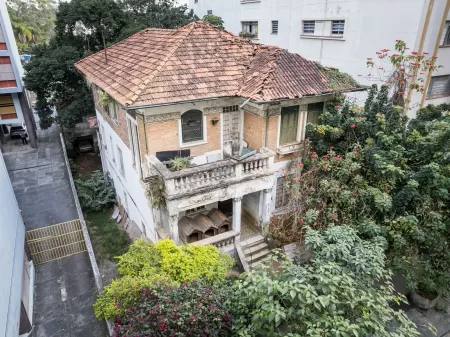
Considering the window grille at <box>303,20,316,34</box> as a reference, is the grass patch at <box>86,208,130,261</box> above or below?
below

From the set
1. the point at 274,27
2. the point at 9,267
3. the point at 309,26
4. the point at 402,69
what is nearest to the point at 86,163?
the point at 9,267

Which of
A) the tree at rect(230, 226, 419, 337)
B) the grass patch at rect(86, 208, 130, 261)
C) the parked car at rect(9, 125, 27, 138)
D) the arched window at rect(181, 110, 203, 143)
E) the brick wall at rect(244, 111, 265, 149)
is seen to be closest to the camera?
the tree at rect(230, 226, 419, 337)

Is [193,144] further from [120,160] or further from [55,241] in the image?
[55,241]

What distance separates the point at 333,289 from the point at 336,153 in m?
8.95

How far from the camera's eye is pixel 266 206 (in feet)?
48.4

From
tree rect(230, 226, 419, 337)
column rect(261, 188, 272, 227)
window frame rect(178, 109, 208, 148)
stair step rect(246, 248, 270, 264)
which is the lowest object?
stair step rect(246, 248, 270, 264)

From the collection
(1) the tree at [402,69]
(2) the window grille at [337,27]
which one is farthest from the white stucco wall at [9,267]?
(2) the window grille at [337,27]

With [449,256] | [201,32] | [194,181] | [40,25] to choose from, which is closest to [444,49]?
[449,256]

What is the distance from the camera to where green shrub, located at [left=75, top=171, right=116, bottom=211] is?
22.5 meters

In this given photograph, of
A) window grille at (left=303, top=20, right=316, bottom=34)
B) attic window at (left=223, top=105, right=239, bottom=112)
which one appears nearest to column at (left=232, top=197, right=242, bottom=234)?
attic window at (left=223, top=105, right=239, bottom=112)

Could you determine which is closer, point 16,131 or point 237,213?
point 237,213

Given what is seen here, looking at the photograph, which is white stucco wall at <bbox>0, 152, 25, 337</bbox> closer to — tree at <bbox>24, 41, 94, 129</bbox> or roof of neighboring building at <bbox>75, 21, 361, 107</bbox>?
roof of neighboring building at <bbox>75, 21, 361, 107</bbox>

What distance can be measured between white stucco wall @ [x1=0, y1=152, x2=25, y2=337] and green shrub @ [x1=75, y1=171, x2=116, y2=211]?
6744 millimetres

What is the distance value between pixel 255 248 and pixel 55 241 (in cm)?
1184
